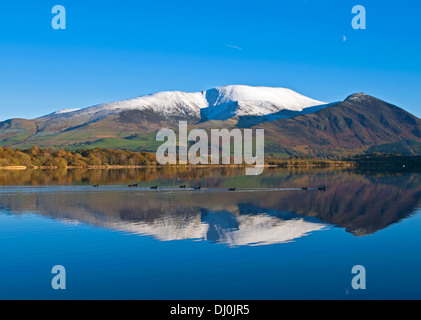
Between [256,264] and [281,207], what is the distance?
26.3 metres

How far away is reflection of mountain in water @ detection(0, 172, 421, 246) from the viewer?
3412cm

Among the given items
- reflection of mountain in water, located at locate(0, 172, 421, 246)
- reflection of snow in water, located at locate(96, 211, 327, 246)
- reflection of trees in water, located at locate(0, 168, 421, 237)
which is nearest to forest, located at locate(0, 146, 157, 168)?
reflection of mountain in water, located at locate(0, 172, 421, 246)

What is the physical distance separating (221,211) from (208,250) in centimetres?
1883

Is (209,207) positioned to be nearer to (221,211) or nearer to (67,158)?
(221,211)

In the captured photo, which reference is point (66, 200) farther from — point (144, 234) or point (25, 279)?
point (25, 279)

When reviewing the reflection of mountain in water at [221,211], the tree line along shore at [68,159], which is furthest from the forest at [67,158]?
the reflection of mountain in water at [221,211]

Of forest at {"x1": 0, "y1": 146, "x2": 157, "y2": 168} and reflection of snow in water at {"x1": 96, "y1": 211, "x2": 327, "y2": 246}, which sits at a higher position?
forest at {"x1": 0, "y1": 146, "x2": 157, "y2": 168}

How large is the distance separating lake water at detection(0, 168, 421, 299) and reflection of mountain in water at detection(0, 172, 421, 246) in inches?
6.0

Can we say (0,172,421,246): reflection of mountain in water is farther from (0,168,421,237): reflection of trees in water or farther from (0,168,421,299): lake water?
(0,168,421,299): lake water

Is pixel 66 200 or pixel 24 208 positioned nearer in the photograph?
pixel 24 208

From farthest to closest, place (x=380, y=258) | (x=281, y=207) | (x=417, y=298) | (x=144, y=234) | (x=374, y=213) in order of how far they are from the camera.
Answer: (x=281, y=207) < (x=374, y=213) < (x=144, y=234) < (x=380, y=258) < (x=417, y=298)

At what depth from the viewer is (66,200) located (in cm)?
5459
